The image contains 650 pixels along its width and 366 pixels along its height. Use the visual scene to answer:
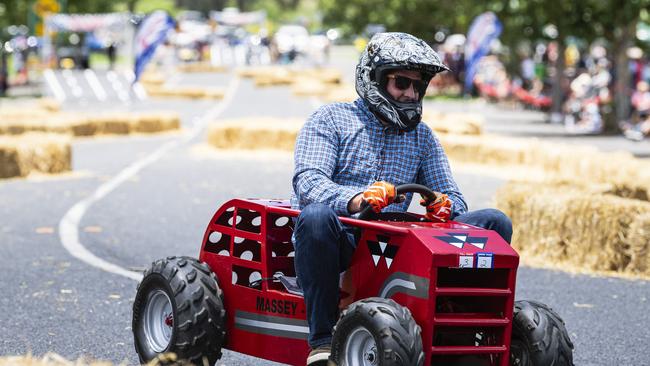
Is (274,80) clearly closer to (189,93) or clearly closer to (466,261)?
(189,93)

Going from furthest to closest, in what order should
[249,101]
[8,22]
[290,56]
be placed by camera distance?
[290,56] < [8,22] < [249,101]

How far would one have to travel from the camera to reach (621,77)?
2719cm

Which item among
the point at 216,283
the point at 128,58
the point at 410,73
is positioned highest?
the point at 410,73

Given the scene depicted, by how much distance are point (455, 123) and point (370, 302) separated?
19240 mm

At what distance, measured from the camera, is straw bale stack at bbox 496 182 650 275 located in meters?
9.41

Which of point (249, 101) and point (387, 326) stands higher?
point (387, 326)

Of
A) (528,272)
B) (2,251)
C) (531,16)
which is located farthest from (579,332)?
(531,16)

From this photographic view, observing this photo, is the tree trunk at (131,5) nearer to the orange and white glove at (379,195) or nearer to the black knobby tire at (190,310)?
the black knobby tire at (190,310)

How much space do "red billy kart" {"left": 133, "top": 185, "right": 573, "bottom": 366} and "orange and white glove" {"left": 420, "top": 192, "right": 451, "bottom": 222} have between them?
0.06 metres

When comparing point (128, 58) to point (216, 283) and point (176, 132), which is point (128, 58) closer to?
point (176, 132)

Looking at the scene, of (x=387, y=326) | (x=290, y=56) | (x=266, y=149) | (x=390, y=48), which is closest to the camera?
(x=387, y=326)

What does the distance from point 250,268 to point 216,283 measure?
16cm

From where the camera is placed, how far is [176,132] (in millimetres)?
27172

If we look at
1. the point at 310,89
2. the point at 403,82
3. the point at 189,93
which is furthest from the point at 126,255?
the point at 310,89
